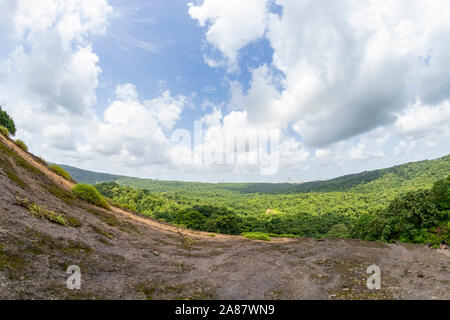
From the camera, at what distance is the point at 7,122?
111 feet

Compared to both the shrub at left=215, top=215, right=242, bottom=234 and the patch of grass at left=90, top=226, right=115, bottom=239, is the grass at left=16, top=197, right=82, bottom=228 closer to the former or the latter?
the patch of grass at left=90, top=226, right=115, bottom=239

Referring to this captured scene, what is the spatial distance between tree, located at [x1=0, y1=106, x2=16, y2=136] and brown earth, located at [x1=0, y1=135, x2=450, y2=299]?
25838 millimetres

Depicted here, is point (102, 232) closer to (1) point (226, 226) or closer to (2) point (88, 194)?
(2) point (88, 194)

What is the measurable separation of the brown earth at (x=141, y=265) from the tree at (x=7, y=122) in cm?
2584

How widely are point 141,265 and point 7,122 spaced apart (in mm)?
40653

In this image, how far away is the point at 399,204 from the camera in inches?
1421

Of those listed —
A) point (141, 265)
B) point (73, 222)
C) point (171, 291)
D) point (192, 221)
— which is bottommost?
point (192, 221)

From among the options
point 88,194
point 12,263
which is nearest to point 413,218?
point 88,194

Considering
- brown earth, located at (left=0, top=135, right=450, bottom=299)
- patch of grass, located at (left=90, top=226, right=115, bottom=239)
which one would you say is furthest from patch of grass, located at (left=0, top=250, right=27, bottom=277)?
patch of grass, located at (left=90, top=226, right=115, bottom=239)
